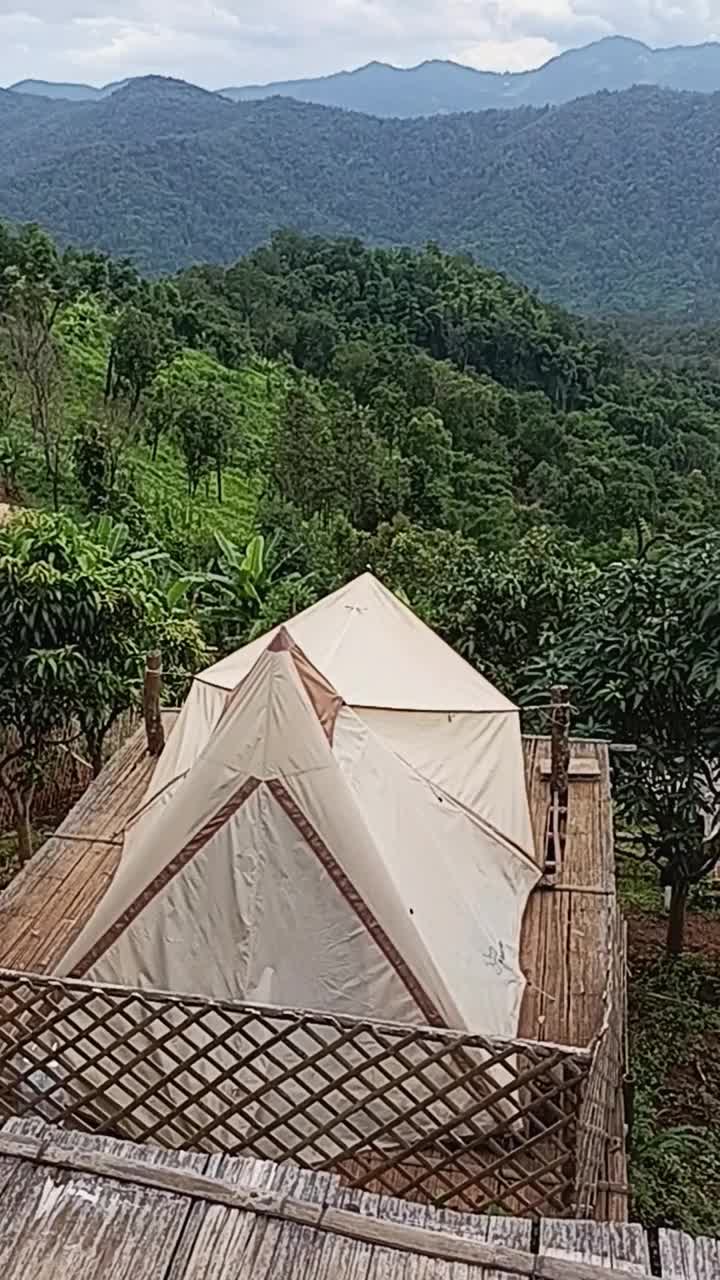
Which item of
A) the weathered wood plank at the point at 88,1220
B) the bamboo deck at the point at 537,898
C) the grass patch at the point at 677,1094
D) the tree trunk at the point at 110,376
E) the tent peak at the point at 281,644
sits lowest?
the grass patch at the point at 677,1094

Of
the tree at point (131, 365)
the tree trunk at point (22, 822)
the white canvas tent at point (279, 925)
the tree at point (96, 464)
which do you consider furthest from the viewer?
the tree at point (131, 365)

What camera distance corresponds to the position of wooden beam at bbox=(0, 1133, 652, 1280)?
140cm

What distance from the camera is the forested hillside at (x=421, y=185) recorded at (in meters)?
80.1

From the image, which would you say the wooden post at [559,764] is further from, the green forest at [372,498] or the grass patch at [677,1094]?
the grass patch at [677,1094]

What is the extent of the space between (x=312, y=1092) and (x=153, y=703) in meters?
3.18

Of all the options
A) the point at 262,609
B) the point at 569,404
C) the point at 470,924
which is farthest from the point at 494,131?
the point at 470,924

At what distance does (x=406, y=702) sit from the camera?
214 inches

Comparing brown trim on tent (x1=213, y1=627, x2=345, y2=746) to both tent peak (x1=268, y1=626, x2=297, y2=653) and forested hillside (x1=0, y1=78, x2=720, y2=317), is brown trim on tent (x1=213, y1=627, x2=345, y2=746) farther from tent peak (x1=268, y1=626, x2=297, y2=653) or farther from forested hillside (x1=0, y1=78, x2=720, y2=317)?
forested hillside (x1=0, y1=78, x2=720, y2=317)

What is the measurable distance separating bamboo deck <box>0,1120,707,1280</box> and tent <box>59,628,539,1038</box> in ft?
6.83

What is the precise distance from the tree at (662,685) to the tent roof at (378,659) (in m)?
0.48

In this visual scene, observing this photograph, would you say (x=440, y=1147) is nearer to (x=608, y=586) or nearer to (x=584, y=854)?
(x=584, y=854)

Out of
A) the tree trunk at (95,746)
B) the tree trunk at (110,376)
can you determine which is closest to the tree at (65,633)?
the tree trunk at (95,746)

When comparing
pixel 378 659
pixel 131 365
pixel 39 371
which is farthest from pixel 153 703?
pixel 131 365

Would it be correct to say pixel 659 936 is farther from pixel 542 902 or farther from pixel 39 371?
pixel 39 371
